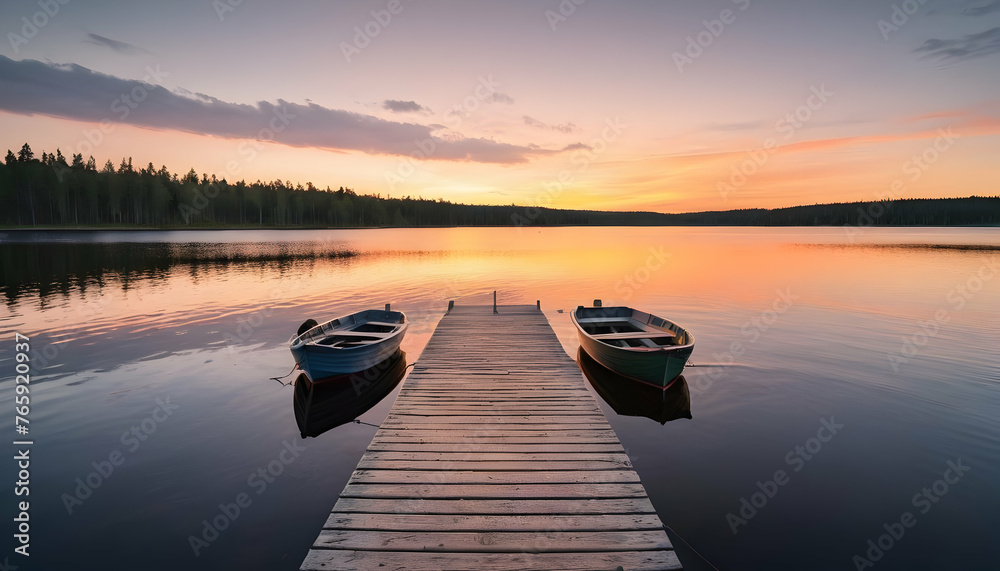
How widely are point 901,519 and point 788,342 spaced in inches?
465

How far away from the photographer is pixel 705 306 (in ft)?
82.7

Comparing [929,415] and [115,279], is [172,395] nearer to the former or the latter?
[929,415]

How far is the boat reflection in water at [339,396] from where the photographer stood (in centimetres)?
1054

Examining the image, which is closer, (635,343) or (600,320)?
(635,343)

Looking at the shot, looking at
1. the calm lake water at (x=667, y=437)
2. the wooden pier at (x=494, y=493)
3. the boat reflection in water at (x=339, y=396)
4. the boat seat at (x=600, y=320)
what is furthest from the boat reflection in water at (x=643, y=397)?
the boat reflection in water at (x=339, y=396)

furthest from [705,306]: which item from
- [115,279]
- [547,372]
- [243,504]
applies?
[115,279]

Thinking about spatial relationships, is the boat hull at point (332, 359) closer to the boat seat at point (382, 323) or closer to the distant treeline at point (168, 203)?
the boat seat at point (382, 323)

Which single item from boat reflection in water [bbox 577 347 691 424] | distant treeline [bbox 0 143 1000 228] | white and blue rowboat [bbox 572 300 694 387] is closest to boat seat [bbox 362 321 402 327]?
white and blue rowboat [bbox 572 300 694 387]

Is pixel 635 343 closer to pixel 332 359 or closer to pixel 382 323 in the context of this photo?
pixel 382 323

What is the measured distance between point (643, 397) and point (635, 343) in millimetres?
2035

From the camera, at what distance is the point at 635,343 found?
1364cm

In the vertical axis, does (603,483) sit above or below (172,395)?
above

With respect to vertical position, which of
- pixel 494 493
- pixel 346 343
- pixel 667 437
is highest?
pixel 494 493

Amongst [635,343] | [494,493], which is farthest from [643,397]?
[494,493]
